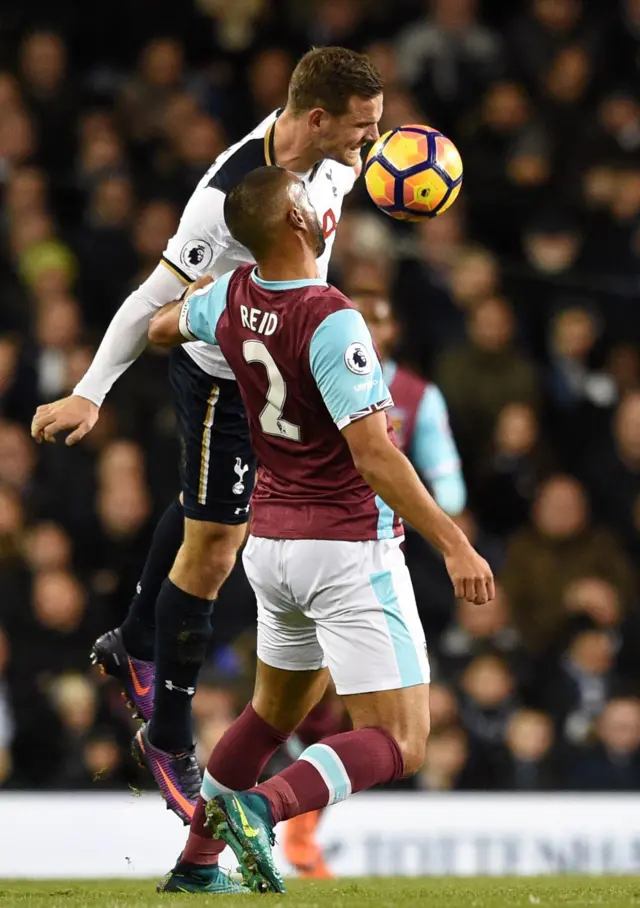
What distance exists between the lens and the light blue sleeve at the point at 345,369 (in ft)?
15.3

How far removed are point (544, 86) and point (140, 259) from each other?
316 cm

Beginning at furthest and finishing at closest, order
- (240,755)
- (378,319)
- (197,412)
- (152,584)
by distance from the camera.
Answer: (378,319)
(152,584)
(197,412)
(240,755)

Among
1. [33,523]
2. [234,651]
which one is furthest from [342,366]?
[33,523]

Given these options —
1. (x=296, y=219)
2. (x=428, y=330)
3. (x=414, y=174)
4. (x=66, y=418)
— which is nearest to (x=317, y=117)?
(x=414, y=174)

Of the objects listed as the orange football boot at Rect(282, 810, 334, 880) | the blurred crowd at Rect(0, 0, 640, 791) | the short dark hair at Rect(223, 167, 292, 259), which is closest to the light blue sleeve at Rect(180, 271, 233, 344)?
the short dark hair at Rect(223, 167, 292, 259)

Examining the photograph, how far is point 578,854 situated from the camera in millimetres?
7656

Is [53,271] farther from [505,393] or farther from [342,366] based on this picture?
[342,366]

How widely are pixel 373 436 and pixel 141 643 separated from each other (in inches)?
74.8

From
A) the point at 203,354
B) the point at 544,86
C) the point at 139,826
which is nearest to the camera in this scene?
the point at 203,354

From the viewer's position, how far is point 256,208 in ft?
16.0

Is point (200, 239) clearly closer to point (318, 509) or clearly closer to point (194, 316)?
point (194, 316)

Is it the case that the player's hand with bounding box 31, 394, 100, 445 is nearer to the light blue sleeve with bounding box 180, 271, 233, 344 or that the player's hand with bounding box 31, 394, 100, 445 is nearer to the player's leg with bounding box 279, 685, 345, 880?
the light blue sleeve with bounding box 180, 271, 233, 344

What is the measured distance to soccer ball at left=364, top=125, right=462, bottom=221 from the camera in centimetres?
561

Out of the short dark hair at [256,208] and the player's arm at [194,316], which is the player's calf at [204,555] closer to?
the player's arm at [194,316]
